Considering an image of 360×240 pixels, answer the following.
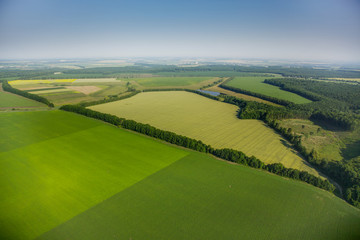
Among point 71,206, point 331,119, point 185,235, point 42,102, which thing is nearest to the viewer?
point 185,235

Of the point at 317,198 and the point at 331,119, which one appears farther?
the point at 331,119

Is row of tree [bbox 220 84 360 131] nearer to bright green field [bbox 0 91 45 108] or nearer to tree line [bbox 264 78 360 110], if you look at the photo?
tree line [bbox 264 78 360 110]

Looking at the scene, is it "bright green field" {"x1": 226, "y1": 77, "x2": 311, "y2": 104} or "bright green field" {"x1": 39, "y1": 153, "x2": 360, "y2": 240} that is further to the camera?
"bright green field" {"x1": 226, "y1": 77, "x2": 311, "y2": 104}

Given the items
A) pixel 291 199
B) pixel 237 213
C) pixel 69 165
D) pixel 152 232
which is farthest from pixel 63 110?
pixel 291 199

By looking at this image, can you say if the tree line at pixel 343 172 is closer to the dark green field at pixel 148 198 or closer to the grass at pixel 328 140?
the dark green field at pixel 148 198

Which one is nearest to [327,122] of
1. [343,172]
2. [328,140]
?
[328,140]

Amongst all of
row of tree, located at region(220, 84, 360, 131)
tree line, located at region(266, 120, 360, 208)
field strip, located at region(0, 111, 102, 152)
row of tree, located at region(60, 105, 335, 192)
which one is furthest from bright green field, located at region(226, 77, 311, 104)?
field strip, located at region(0, 111, 102, 152)

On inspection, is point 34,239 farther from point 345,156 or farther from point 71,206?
point 345,156

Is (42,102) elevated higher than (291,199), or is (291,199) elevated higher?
(42,102)
